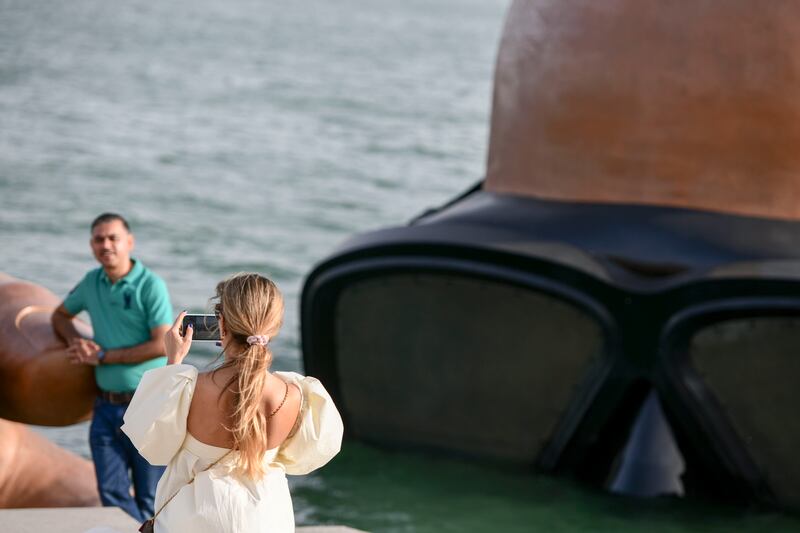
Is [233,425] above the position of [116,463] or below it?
above

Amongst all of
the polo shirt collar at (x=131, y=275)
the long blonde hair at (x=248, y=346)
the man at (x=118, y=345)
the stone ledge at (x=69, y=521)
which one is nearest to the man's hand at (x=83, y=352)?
the man at (x=118, y=345)

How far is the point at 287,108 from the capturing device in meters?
22.5

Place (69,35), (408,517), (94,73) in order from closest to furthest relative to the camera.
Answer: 1. (408,517)
2. (94,73)
3. (69,35)

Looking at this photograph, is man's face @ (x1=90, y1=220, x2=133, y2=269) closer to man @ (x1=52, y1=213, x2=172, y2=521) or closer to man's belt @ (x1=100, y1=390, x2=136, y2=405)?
man @ (x1=52, y1=213, x2=172, y2=521)

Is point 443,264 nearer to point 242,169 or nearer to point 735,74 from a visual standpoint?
point 735,74

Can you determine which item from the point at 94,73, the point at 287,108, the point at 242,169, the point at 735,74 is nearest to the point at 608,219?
the point at 735,74

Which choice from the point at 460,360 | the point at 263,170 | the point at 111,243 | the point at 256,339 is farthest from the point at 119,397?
the point at 263,170

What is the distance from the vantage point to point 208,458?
335 cm

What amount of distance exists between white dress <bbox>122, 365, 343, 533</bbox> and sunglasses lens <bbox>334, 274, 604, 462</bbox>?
2935mm

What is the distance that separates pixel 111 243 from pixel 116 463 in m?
0.83

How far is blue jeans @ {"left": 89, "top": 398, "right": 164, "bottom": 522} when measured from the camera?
5.21 metres

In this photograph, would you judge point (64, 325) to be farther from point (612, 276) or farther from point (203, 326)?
point (612, 276)

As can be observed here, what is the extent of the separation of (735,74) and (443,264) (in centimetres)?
153

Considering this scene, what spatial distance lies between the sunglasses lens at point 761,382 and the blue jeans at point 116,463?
2409mm
